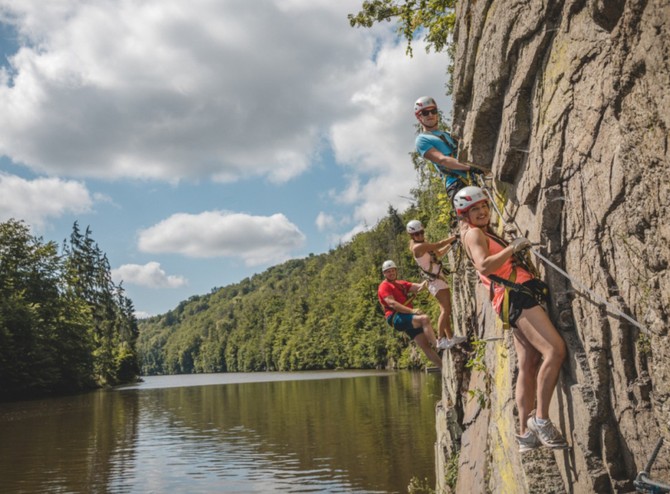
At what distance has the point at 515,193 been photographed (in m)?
6.91

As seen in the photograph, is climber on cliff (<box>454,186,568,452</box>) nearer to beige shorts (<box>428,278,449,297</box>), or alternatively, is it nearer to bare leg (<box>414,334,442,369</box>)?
beige shorts (<box>428,278,449,297</box>)

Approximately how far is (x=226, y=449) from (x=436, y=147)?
1656 cm

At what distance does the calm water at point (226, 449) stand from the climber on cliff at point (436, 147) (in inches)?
372

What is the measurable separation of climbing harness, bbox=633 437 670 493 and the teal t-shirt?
431 centimetres

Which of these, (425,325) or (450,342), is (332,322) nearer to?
(425,325)

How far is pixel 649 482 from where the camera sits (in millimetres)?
4516

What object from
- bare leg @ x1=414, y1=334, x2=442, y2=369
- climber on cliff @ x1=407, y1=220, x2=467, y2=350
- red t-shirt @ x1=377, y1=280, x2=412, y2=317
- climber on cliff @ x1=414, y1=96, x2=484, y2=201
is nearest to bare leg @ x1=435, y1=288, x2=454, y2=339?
climber on cliff @ x1=407, y1=220, x2=467, y2=350

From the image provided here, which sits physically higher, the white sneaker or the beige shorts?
the beige shorts

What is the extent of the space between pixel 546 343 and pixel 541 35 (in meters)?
3.04

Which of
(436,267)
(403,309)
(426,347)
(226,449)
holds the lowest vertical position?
(226,449)

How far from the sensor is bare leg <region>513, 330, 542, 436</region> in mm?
5832

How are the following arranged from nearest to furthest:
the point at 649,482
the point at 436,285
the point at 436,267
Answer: the point at 649,482 → the point at 436,267 → the point at 436,285

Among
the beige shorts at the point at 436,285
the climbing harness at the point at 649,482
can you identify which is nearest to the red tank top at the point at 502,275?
the climbing harness at the point at 649,482

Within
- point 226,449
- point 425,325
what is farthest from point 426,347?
point 226,449
